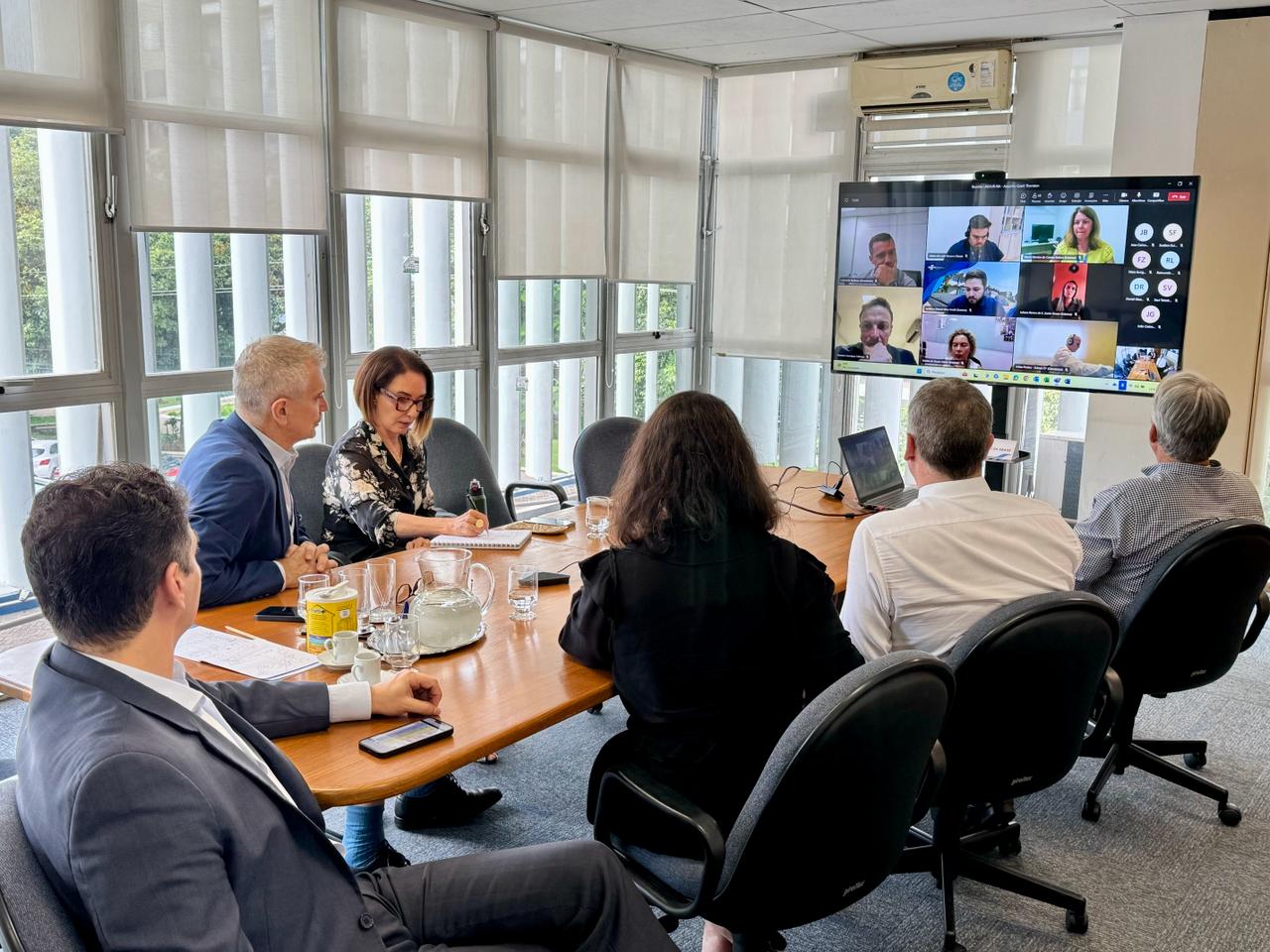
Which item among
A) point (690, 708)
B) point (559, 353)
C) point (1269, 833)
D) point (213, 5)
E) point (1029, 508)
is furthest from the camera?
point (559, 353)

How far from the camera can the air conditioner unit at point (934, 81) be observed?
5441 mm

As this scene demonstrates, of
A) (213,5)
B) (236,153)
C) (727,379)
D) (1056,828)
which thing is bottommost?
(1056,828)

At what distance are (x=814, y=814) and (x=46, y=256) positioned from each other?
3.25 meters

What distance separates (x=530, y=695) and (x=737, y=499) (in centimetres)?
54

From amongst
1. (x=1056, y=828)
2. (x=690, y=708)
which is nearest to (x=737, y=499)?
(x=690, y=708)

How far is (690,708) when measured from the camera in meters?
2.07

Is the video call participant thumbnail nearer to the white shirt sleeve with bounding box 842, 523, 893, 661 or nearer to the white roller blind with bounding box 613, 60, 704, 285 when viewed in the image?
the white roller blind with bounding box 613, 60, 704, 285

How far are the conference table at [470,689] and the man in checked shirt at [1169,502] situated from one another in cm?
74

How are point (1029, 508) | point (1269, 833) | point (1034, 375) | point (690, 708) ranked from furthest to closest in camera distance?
point (1034, 375), point (1269, 833), point (1029, 508), point (690, 708)

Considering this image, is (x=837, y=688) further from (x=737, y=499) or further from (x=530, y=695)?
(x=530, y=695)

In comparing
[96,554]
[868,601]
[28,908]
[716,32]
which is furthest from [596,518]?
[716,32]

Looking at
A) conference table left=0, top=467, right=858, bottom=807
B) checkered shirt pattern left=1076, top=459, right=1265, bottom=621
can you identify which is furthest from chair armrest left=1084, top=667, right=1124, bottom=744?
conference table left=0, top=467, right=858, bottom=807

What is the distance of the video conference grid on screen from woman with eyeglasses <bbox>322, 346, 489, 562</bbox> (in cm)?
273

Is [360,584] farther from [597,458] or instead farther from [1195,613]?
[1195,613]
